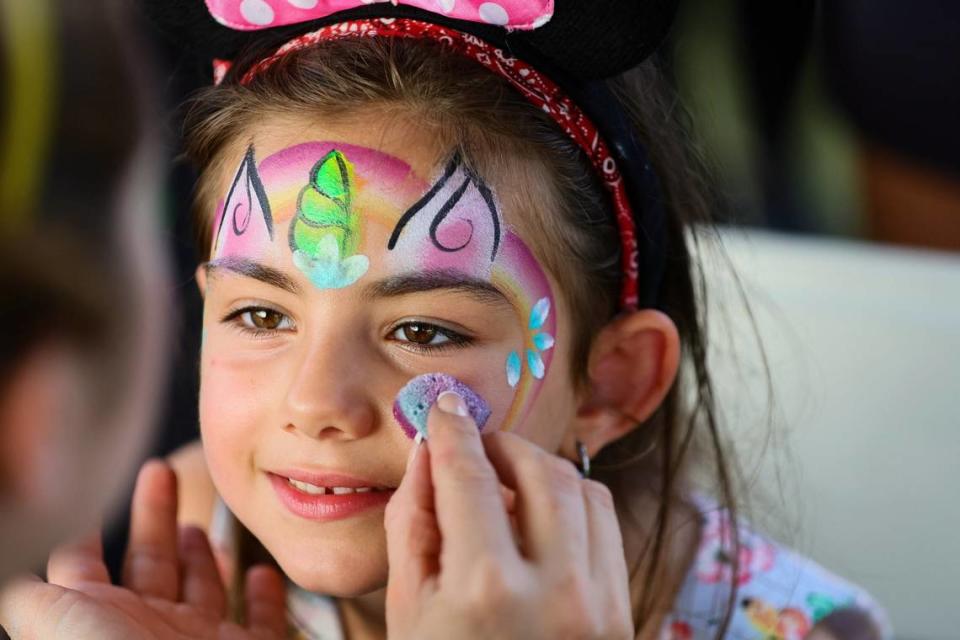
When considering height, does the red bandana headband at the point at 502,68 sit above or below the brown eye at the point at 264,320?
above

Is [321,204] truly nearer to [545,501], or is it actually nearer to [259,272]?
[259,272]

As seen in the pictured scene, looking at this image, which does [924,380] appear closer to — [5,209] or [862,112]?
[862,112]

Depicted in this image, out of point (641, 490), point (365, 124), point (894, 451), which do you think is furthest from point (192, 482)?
point (894, 451)

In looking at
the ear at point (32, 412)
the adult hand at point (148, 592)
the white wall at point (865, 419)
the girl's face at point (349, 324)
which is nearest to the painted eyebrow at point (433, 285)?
the girl's face at point (349, 324)

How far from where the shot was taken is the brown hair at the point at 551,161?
48.5 inches

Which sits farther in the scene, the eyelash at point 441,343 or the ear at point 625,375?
the ear at point 625,375

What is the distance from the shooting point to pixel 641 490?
5.44 feet

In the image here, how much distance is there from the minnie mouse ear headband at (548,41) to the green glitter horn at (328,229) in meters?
0.18

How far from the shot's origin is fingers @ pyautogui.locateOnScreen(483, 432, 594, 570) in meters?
0.94

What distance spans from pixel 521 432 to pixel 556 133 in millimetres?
344

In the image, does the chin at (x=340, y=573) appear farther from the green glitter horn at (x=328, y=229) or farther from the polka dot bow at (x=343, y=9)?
the polka dot bow at (x=343, y=9)

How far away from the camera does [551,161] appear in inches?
50.4

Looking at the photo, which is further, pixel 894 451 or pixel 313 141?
pixel 894 451

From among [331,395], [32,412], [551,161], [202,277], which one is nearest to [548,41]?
[551,161]
